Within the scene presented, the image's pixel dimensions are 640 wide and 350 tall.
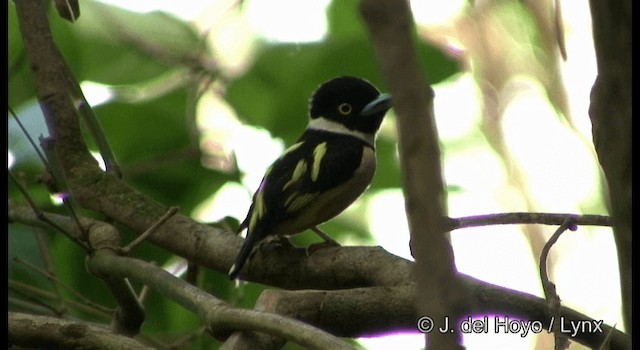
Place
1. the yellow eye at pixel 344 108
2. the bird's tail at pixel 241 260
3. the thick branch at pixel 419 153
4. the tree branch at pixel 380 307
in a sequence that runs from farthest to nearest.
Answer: the yellow eye at pixel 344 108
the bird's tail at pixel 241 260
the tree branch at pixel 380 307
the thick branch at pixel 419 153

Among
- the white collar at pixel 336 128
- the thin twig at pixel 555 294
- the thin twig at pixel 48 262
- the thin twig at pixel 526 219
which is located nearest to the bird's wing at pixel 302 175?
the white collar at pixel 336 128

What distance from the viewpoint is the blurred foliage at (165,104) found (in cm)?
272

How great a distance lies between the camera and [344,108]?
3.55 m

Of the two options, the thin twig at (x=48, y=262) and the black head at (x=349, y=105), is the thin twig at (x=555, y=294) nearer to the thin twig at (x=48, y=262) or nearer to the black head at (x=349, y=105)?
the thin twig at (x=48, y=262)

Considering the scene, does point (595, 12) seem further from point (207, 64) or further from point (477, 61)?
point (477, 61)

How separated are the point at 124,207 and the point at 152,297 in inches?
15.5

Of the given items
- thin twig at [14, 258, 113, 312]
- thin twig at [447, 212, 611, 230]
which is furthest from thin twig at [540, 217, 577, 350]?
thin twig at [14, 258, 113, 312]

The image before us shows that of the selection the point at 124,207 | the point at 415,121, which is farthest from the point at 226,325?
the point at 415,121

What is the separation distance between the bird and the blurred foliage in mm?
67

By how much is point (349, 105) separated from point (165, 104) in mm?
820

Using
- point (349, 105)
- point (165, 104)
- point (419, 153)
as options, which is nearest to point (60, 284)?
point (165, 104)

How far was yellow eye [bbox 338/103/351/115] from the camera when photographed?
354 cm

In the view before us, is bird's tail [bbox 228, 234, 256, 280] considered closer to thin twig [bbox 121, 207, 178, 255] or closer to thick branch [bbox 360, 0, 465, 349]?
thin twig [bbox 121, 207, 178, 255]

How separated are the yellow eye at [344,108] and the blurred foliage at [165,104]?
11.1 inches
